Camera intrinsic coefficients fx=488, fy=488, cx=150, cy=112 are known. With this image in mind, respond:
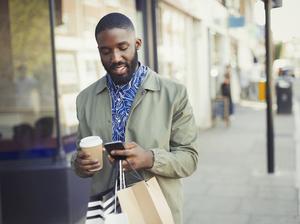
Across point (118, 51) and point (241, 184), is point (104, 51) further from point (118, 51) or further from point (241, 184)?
point (241, 184)

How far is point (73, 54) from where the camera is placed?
5.56 metres

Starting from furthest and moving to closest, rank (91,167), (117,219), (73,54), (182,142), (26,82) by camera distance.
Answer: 1. (73,54)
2. (26,82)
3. (182,142)
4. (91,167)
5. (117,219)

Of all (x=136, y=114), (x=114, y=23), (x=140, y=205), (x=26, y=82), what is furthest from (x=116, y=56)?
(x=26, y=82)

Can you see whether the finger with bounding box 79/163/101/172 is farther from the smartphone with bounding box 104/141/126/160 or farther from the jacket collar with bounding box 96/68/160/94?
the jacket collar with bounding box 96/68/160/94

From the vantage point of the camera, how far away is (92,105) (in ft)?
7.09

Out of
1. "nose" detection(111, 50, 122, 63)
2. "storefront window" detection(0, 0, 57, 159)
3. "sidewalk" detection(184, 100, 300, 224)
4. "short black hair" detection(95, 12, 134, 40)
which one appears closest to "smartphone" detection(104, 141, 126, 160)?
"nose" detection(111, 50, 122, 63)

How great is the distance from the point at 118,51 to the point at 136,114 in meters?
0.28

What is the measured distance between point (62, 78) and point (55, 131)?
1.88ft

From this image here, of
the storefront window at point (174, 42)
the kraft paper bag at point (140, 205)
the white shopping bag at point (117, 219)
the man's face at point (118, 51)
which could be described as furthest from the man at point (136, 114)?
the storefront window at point (174, 42)

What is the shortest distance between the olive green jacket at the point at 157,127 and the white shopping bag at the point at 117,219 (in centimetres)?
27

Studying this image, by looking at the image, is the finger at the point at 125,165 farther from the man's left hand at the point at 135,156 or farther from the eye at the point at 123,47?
the eye at the point at 123,47

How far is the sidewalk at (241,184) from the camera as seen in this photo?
530 cm

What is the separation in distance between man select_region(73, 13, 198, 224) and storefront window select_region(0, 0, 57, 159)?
311 centimetres

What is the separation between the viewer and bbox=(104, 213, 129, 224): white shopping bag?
1.79 metres
